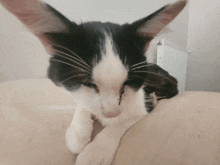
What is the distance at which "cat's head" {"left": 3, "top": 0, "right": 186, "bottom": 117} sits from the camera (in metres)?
0.31

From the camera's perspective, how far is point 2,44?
11.1 inches

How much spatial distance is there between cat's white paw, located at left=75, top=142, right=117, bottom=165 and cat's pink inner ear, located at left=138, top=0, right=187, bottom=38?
0.32 metres

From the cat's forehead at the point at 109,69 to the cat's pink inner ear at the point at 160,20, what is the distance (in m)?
0.11

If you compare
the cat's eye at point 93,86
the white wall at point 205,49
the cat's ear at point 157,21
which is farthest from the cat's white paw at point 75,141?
the white wall at point 205,49

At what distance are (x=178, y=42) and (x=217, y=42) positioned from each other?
0.19m

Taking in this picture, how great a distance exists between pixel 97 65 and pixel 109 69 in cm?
3

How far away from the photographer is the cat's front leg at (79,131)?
1.00 ft

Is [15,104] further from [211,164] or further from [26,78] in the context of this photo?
[211,164]

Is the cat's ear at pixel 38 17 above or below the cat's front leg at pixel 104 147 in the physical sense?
above

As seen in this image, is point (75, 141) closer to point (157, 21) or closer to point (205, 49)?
point (157, 21)

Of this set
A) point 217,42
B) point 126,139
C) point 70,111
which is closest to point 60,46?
point 70,111

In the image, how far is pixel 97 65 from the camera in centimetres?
35

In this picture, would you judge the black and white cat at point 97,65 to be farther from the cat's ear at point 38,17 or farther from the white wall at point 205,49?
the white wall at point 205,49

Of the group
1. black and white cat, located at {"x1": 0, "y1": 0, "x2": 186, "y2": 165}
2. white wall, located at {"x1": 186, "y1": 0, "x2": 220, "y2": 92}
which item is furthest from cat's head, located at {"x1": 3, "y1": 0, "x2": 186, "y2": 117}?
white wall, located at {"x1": 186, "y1": 0, "x2": 220, "y2": 92}
